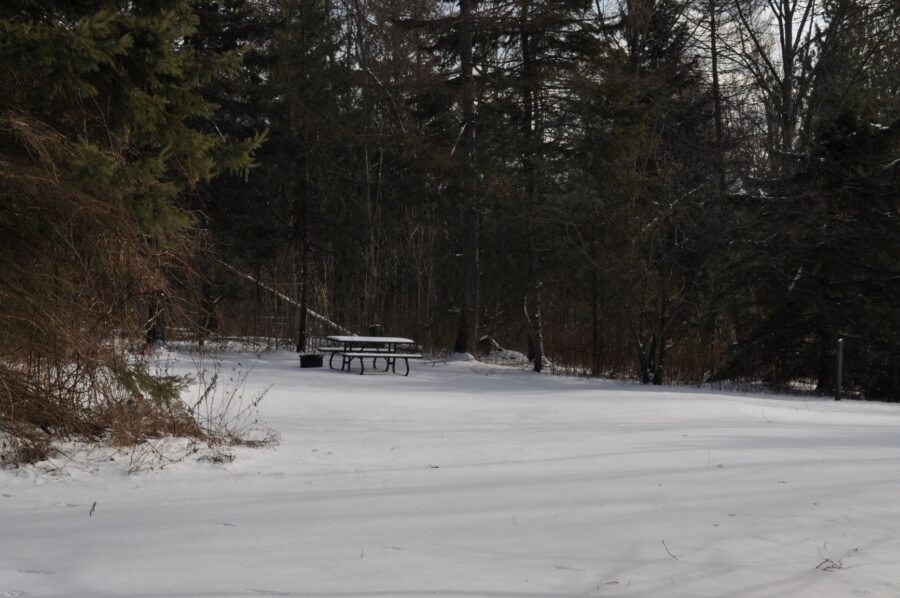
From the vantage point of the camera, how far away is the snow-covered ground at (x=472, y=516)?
364 cm

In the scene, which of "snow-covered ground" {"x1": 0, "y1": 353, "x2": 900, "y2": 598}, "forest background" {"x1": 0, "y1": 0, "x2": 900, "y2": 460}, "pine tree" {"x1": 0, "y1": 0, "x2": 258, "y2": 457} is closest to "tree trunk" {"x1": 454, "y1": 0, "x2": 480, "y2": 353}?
"forest background" {"x1": 0, "y1": 0, "x2": 900, "y2": 460}

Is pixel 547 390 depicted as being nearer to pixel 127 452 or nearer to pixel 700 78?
pixel 127 452

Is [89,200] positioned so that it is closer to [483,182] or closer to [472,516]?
[472,516]

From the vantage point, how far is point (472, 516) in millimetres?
4766

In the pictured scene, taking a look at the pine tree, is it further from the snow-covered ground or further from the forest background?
the snow-covered ground

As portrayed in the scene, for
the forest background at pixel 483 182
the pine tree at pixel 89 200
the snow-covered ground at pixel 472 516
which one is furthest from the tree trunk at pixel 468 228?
the pine tree at pixel 89 200

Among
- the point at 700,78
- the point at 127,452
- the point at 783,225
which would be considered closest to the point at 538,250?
the point at 783,225

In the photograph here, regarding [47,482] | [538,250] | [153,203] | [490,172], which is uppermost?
[490,172]

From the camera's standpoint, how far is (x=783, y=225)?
15.4 meters

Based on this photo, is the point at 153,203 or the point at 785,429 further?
the point at 785,429

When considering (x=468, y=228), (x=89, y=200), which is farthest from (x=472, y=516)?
(x=468, y=228)

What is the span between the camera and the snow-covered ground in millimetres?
3641

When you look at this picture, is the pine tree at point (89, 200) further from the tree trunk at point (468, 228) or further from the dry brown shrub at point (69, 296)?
the tree trunk at point (468, 228)

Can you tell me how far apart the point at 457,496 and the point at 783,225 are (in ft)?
40.4
